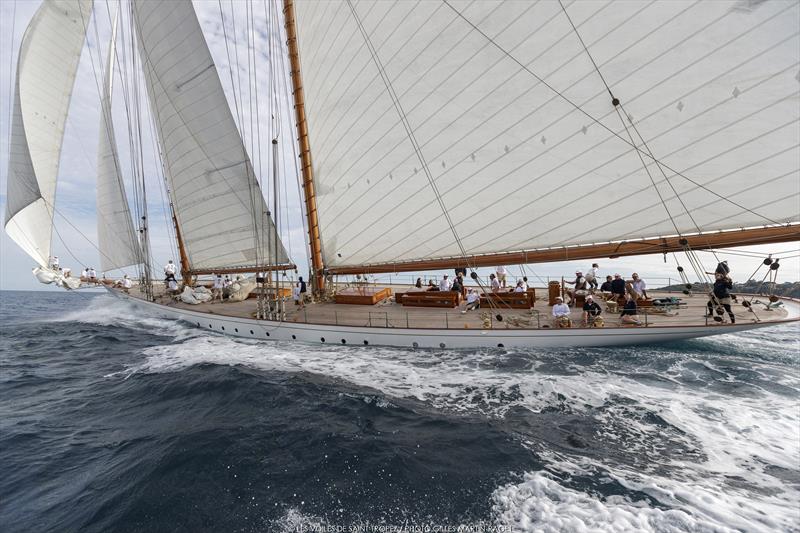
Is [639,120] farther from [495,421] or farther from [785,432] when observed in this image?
[495,421]

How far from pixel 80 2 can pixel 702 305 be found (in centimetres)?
3415

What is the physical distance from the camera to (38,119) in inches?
768

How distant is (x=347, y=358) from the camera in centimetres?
971

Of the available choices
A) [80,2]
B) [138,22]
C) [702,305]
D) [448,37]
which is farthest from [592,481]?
[80,2]

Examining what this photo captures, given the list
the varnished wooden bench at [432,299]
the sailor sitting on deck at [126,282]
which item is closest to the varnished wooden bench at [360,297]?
the varnished wooden bench at [432,299]

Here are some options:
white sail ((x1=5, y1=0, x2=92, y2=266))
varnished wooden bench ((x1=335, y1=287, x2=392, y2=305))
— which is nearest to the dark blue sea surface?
varnished wooden bench ((x1=335, y1=287, x2=392, y2=305))

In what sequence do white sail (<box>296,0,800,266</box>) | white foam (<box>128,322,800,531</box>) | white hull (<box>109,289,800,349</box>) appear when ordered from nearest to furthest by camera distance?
white foam (<box>128,322,800,531</box>), white sail (<box>296,0,800,266</box>), white hull (<box>109,289,800,349</box>)

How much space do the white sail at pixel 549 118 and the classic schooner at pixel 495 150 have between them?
4cm

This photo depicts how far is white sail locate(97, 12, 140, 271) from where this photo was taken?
867 inches

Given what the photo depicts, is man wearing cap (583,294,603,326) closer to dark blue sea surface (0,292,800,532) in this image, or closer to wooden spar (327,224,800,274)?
dark blue sea surface (0,292,800,532)

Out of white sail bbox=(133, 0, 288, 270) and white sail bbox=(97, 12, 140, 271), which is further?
white sail bbox=(97, 12, 140, 271)

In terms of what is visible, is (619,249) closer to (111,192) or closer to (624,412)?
(624,412)

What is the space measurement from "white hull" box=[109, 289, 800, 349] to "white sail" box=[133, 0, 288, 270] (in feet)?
15.6

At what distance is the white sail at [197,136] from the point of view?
1497cm
